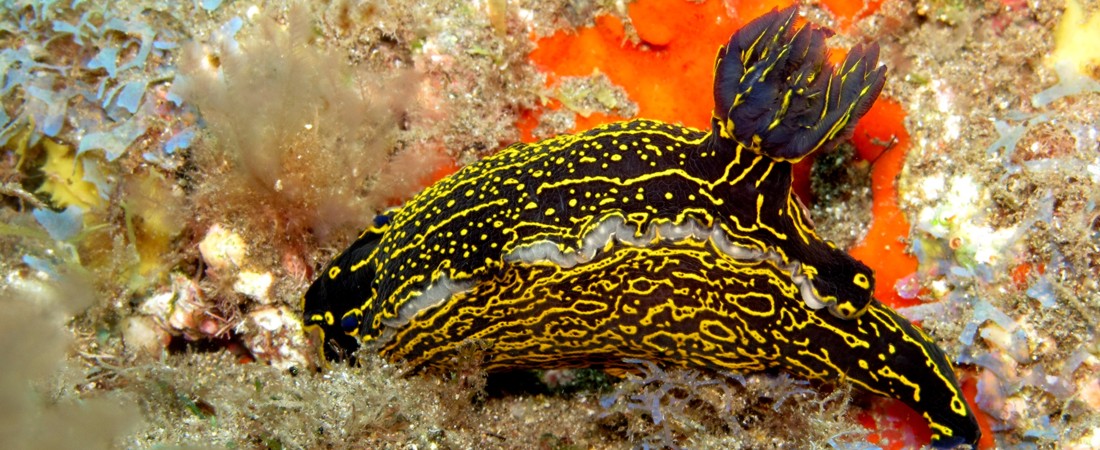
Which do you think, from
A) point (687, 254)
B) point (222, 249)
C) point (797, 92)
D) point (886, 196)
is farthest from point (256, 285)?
point (886, 196)

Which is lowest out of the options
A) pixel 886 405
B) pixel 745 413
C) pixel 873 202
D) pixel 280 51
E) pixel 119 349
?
pixel 119 349

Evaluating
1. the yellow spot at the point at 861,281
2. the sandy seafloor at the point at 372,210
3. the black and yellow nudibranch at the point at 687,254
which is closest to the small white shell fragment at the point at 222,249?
the sandy seafloor at the point at 372,210

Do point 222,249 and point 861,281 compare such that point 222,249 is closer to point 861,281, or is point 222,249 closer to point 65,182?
point 65,182

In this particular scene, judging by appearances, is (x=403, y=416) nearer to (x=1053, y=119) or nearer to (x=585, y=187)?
(x=585, y=187)

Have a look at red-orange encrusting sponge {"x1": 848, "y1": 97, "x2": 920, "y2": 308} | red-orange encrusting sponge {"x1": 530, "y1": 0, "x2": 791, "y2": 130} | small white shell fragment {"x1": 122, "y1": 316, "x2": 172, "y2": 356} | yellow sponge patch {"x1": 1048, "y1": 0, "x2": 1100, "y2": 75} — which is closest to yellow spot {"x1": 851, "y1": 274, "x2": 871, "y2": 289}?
red-orange encrusting sponge {"x1": 848, "y1": 97, "x2": 920, "y2": 308}

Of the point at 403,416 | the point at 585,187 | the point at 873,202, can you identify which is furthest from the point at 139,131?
the point at 873,202
